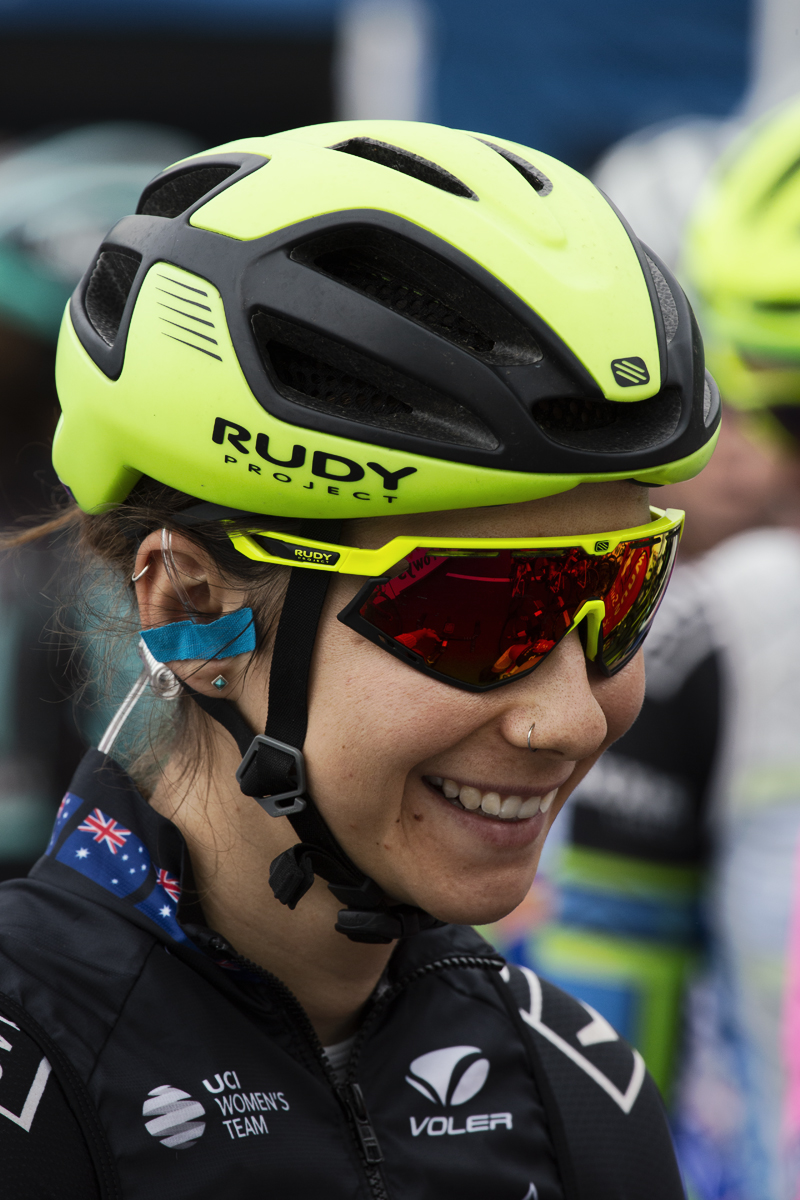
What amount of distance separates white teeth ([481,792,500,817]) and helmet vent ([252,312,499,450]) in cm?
52

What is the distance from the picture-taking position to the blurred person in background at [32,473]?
5.58 metres

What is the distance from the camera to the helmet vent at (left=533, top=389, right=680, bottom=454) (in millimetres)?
1977

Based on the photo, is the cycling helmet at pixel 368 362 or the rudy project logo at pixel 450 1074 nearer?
the cycling helmet at pixel 368 362

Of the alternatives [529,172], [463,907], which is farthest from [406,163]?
[463,907]

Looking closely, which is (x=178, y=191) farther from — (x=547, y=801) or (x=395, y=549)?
(x=547, y=801)

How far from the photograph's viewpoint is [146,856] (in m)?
2.14

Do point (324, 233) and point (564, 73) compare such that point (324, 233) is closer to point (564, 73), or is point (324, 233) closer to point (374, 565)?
point (374, 565)

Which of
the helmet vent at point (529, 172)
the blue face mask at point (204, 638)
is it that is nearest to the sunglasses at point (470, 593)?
the blue face mask at point (204, 638)

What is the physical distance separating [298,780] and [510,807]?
319 mm

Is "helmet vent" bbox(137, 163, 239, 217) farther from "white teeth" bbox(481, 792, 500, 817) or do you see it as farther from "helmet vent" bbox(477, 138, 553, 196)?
"white teeth" bbox(481, 792, 500, 817)

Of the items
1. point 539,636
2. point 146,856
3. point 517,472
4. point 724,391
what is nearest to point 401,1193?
point 146,856

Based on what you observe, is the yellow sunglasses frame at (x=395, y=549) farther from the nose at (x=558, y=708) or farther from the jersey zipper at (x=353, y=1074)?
the jersey zipper at (x=353, y=1074)

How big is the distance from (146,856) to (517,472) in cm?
83

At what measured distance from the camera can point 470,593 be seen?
1.96 m
